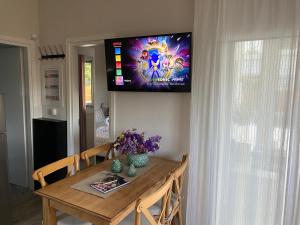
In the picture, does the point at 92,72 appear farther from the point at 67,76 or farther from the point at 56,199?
the point at 56,199

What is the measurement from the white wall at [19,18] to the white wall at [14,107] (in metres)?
0.30

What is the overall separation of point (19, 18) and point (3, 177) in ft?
6.53

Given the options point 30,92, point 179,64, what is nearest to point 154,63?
point 179,64

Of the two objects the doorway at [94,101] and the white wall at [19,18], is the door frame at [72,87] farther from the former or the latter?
the doorway at [94,101]

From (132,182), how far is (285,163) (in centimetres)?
120

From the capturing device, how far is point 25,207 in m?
2.97

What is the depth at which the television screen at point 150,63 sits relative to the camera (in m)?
2.15

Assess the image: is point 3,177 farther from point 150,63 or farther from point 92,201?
point 150,63

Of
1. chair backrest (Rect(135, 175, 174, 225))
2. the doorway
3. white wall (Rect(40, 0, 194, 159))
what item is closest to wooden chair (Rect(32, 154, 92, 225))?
chair backrest (Rect(135, 175, 174, 225))

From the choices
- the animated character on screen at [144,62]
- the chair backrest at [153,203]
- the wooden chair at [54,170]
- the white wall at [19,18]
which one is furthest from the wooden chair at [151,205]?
the white wall at [19,18]

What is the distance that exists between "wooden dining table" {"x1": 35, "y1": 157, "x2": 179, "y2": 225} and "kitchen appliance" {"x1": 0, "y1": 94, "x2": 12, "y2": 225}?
3.34 feet

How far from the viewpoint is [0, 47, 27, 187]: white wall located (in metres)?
3.29

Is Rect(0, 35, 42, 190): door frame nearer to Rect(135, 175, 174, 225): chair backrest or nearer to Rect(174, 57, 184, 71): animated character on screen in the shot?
Rect(174, 57, 184, 71): animated character on screen

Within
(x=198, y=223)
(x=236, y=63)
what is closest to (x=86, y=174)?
(x=198, y=223)
